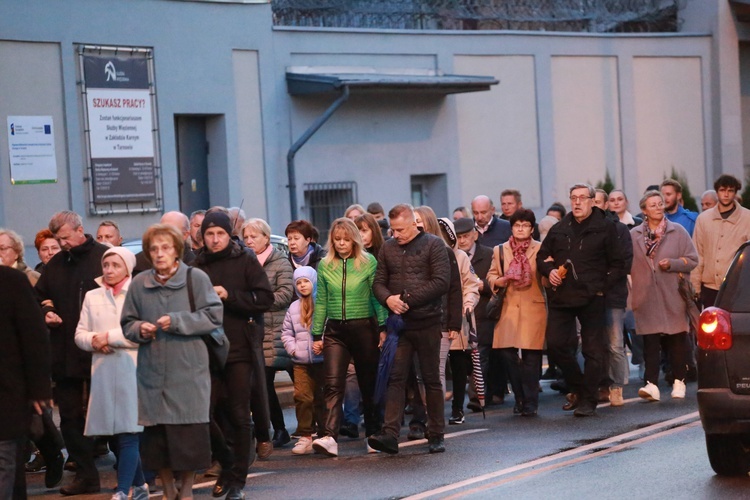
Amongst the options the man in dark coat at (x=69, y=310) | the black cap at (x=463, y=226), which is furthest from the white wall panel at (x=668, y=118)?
the man in dark coat at (x=69, y=310)

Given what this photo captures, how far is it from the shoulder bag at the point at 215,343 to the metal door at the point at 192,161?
13.3m

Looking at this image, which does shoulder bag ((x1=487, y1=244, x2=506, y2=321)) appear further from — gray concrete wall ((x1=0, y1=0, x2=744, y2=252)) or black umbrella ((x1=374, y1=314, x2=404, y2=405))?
gray concrete wall ((x1=0, y1=0, x2=744, y2=252))

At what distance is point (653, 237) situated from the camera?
14117 millimetres

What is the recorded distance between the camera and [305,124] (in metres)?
23.2

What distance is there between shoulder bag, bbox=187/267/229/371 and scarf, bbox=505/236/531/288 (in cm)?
471

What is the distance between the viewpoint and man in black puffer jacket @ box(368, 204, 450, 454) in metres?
11.0

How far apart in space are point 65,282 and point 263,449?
205cm

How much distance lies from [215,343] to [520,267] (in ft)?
16.4

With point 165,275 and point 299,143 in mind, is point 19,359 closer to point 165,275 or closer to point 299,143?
point 165,275

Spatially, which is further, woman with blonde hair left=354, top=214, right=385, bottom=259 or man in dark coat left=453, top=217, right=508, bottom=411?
man in dark coat left=453, top=217, right=508, bottom=411

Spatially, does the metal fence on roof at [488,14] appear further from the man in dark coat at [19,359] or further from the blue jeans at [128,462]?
the man in dark coat at [19,359]

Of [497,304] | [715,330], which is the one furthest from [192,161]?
[715,330]

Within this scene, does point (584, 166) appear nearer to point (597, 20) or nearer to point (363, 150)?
point (597, 20)

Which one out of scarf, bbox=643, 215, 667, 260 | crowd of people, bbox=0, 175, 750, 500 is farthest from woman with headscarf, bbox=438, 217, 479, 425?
scarf, bbox=643, 215, 667, 260
